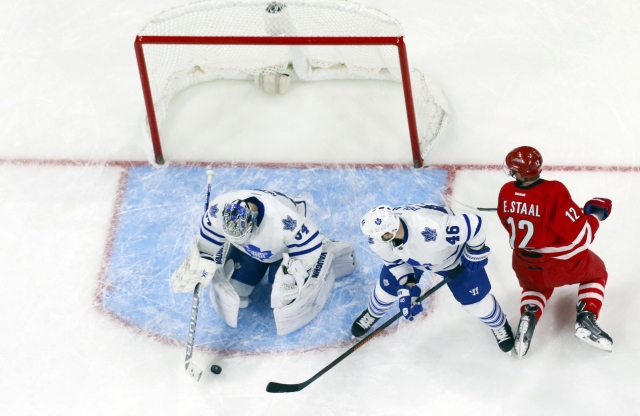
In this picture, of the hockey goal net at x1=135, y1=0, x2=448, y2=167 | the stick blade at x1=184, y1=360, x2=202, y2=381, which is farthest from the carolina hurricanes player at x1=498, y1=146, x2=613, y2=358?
the stick blade at x1=184, y1=360, x2=202, y2=381

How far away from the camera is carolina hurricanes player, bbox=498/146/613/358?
3.86 m

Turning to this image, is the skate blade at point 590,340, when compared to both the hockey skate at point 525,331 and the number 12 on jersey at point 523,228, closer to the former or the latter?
the hockey skate at point 525,331

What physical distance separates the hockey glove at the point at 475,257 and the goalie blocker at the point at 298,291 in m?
0.77

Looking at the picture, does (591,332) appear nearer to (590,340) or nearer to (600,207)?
(590,340)

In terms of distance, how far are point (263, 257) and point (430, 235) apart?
2.86 feet

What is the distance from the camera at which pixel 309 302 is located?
14.4ft

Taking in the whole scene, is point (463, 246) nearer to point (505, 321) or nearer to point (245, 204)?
point (505, 321)

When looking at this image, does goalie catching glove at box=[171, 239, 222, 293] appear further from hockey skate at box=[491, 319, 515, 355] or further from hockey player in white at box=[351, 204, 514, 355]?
hockey skate at box=[491, 319, 515, 355]

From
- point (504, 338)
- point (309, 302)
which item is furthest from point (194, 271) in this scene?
point (504, 338)

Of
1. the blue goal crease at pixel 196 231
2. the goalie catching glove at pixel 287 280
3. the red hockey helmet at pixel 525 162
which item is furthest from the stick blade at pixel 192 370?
the red hockey helmet at pixel 525 162

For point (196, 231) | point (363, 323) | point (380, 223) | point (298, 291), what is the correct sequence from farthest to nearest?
point (196, 231) < point (363, 323) < point (298, 291) < point (380, 223)

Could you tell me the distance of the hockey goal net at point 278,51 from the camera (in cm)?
457

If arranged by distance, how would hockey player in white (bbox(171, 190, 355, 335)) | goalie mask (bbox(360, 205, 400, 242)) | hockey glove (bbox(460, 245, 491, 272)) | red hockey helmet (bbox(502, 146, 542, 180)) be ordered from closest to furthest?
goalie mask (bbox(360, 205, 400, 242)), red hockey helmet (bbox(502, 146, 542, 180)), hockey glove (bbox(460, 245, 491, 272)), hockey player in white (bbox(171, 190, 355, 335))

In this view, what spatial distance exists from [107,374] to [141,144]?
1.46m
